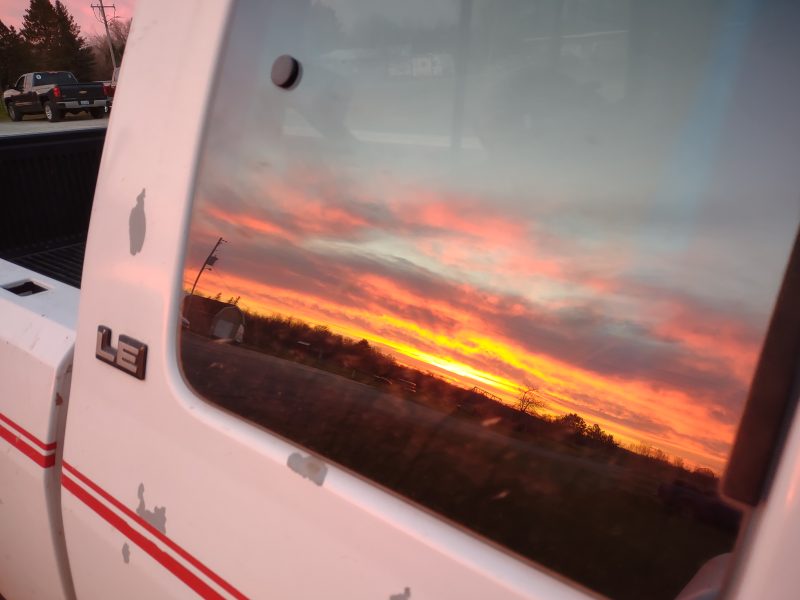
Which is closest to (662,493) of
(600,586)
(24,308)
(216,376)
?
(600,586)

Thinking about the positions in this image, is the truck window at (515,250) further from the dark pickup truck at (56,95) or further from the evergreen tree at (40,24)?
the evergreen tree at (40,24)

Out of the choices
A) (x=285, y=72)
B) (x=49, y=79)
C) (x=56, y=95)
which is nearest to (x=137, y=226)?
(x=285, y=72)

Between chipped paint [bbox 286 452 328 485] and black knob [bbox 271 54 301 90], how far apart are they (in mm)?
638

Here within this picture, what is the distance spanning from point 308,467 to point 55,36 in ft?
144

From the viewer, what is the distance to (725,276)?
26.2 inches

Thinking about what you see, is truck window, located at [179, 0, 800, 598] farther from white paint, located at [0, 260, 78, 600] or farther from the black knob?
white paint, located at [0, 260, 78, 600]

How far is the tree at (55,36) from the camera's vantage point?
3456cm

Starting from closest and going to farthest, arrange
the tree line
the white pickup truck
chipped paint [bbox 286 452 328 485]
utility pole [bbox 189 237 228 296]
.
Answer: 1. the white pickup truck
2. chipped paint [bbox 286 452 328 485]
3. utility pole [bbox 189 237 228 296]
4. the tree line

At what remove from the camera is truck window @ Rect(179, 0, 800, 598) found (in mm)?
673

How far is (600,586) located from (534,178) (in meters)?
0.54

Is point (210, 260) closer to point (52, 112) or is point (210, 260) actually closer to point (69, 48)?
point (52, 112)

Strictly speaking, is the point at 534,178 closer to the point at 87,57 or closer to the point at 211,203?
the point at 211,203

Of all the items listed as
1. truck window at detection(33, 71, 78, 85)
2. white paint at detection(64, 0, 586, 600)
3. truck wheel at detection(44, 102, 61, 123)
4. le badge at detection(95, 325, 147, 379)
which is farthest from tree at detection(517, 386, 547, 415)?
truck window at detection(33, 71, 78, 85)

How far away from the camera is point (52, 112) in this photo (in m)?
17.6
